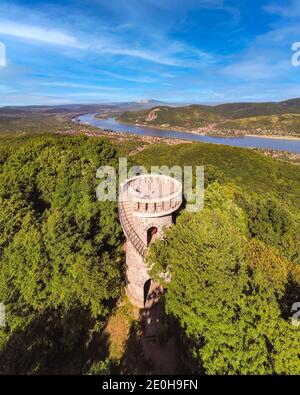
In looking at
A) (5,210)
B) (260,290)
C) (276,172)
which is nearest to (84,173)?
(5,210)

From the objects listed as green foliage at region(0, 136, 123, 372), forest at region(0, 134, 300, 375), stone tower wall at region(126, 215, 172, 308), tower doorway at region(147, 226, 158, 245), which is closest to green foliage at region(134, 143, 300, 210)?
forest at region(0, 134, 300, 375)

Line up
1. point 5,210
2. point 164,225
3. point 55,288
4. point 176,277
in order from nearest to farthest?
point 176,277 → point 55,288 → point 164,225 → point 5,210

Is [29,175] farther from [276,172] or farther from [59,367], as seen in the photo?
[276,172]

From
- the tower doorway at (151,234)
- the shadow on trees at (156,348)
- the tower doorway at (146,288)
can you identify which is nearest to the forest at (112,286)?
the shadow on trees at (156,348)

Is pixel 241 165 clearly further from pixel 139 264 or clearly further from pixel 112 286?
pixel 112 286

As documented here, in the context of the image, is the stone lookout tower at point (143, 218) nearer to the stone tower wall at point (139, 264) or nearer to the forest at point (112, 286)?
the stone tower wall at point (139, 264)

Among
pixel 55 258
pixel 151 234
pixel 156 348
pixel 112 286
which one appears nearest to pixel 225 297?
pixel 151 234
